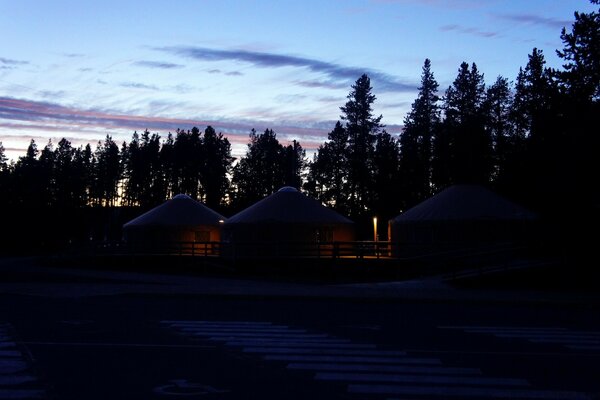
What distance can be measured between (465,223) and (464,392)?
33339mm

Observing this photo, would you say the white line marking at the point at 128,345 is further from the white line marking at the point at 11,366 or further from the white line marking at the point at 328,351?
the white line marking at the point at 11,366

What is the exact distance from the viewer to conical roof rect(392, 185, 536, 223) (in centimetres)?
4153

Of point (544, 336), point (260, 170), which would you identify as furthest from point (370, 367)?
point (260, 170)

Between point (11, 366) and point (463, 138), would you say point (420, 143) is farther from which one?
point (11, 366)

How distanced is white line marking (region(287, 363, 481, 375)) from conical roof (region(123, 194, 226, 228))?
147 feet

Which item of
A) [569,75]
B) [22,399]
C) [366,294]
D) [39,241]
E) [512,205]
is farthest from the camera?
[39,241]

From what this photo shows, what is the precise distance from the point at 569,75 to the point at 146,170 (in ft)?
265

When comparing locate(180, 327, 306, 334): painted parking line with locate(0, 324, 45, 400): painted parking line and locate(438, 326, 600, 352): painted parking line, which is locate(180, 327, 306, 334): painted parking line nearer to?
locate(438, 326, 600, 352): painted parking line

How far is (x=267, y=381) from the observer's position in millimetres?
9562

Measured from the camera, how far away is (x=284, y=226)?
46188 mm

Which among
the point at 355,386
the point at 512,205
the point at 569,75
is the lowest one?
the point at 355,386

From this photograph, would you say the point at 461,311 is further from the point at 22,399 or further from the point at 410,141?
the point at 410,141

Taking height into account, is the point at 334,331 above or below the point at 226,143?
below

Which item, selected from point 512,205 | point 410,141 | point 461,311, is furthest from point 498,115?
point 461,311
